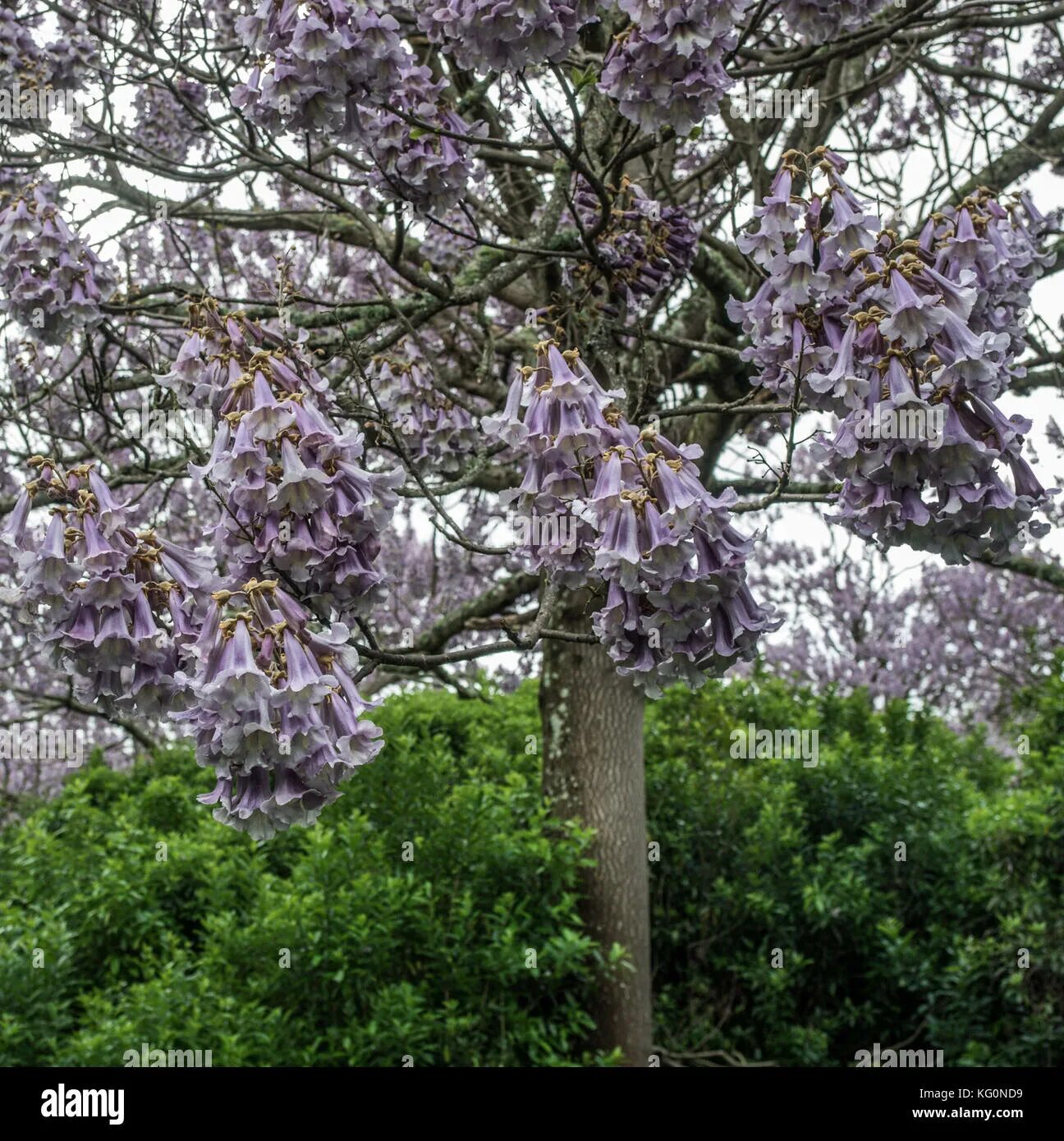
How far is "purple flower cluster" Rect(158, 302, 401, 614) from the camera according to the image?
275cm

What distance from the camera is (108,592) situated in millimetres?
2770

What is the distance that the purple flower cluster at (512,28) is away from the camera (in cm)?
323

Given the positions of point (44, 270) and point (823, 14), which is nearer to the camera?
point (823, 14)

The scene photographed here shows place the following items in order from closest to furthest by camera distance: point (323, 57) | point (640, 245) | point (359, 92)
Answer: point (323, 57) < point (359, 92) < point (640, 245)

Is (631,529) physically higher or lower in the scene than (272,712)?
higher

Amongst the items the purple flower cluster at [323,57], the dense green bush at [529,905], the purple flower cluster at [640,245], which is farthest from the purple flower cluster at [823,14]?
the dense green bush at [529,905]

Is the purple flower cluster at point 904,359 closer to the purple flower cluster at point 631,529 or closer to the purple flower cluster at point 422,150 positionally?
the purple flower cluster at point 631,529

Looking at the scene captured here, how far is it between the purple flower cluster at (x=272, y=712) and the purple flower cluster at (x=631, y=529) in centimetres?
59

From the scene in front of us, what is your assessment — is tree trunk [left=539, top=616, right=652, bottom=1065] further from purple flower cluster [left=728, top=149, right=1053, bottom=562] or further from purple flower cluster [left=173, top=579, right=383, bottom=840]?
purple flower cluster [left=173, top=579, right=383, bottom=840]

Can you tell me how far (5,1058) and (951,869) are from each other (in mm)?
5418

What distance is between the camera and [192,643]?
274cm

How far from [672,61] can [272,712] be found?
1.94m

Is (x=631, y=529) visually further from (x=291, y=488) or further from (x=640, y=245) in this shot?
(x=640, y=245)

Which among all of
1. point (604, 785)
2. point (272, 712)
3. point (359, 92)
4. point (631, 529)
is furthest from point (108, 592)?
point (604, 785)
